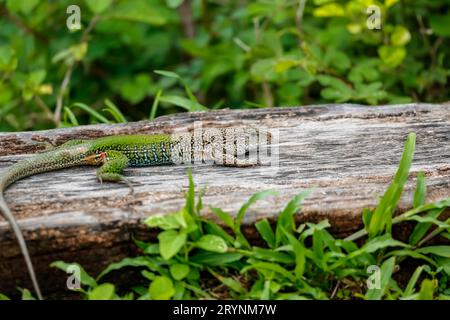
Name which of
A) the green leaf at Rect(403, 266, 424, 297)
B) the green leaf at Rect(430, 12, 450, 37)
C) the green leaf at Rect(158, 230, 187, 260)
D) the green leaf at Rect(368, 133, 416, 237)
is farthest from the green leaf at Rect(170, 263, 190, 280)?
the green leaf at Rect(430, 12, 450, 37)

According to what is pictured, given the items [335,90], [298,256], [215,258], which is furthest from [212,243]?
[335,90]

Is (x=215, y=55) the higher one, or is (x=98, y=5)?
(x=98, y=5)

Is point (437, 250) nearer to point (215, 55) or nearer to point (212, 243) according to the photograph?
point (212, 243)

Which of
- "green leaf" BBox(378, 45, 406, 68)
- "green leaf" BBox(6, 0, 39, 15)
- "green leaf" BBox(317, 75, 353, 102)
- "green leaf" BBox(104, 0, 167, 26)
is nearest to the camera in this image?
"green leaf" BBox(317, 75, 353, 102)

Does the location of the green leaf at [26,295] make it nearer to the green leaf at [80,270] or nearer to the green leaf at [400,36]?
the green leaf at [80,270]

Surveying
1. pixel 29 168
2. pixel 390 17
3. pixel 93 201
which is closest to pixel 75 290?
pixel 93 201

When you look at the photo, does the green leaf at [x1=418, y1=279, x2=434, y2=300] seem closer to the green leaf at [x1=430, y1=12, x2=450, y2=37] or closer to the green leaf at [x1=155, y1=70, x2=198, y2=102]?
the green leaf at [x1=155, y1=70, x2=198, y2=102]

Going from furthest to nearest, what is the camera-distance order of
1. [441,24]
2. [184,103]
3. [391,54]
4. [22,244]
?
[441,24]
[391,54]
[184,103]
[22,244]
